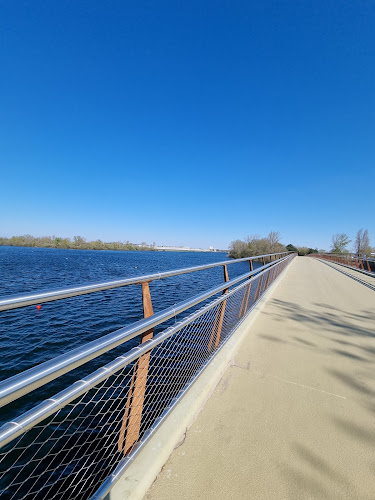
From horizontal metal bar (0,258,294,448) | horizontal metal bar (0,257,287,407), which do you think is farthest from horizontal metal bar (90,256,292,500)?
horizontal metal bar (0,257,287,407)

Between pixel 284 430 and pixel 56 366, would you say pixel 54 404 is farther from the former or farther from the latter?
pixel 284 430

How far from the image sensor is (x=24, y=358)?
5039mm

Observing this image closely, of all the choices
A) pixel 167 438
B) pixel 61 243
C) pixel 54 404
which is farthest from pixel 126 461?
pixel 61 243

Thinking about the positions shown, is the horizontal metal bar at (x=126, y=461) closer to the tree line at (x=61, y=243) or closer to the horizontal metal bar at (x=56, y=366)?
the horizontal metal bar at (x=56, y=366)

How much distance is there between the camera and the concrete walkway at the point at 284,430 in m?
1.25

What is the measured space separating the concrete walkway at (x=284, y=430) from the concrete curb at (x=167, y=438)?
54 mm

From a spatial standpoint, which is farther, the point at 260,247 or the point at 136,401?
the point at 260,247

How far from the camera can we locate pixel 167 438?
1.42 m

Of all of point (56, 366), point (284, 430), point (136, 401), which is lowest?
point (284, 430)

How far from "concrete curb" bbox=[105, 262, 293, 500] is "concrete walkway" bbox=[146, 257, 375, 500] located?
54 mm

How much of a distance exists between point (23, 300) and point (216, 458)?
56.8 inches

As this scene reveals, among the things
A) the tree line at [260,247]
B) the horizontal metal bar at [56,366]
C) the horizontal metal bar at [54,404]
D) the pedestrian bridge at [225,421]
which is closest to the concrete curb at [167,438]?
the pedestrian bridge at [225,421]

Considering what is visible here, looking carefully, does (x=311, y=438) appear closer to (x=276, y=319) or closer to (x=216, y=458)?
(x=216, y=458)

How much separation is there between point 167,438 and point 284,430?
85 centimetres
